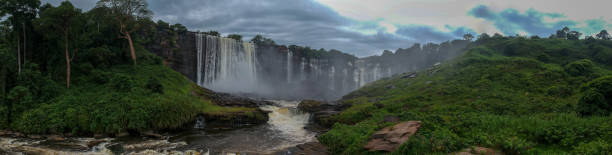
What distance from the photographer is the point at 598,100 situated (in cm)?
1031

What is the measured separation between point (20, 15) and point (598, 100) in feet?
95.0

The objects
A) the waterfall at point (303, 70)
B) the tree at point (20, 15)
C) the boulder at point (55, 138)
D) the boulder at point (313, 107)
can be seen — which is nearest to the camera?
the boulder at point (55, 138)

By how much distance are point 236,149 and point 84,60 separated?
15603 millimetres

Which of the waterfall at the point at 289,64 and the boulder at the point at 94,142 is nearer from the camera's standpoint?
the boulder at the point at 94,142

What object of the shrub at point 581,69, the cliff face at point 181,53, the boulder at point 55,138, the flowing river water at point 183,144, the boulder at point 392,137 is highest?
the cliff face at point 181,53

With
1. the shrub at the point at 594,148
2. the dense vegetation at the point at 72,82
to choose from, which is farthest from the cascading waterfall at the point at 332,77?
the shrub at the point at 594,148

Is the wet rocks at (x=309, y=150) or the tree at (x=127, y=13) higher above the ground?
the tree at (x=127, y=13)

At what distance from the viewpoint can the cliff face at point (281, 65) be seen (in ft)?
135

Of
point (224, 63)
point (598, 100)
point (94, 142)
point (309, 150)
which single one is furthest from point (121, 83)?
point (224, 63)

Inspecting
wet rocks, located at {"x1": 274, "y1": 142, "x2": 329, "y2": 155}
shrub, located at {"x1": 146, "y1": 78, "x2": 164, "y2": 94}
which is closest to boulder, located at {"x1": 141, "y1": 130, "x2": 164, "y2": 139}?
shrub, located at {"x1": 146, "y1": 78, "x2": 164, "y2": 94}

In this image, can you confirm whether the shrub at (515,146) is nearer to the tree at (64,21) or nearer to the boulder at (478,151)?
the boulder at (478,151)

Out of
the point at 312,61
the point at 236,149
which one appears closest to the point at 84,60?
the point at 236,149

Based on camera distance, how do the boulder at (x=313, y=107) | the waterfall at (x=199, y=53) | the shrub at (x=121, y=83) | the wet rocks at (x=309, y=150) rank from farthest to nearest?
the waterfall at (x=199, y=53)
the boulder at (x=313, y=107)
the shrub at (x=121, y=83)
the wet rocks at (x=309, y=150)

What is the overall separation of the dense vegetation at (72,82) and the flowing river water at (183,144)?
1355mm
